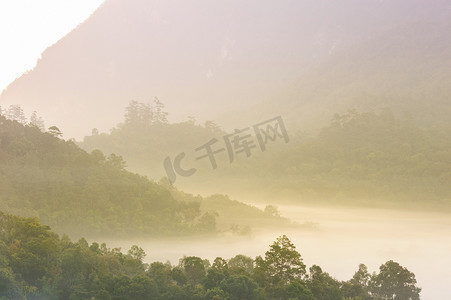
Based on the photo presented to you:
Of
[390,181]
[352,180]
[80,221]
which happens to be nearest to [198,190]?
[352,180]

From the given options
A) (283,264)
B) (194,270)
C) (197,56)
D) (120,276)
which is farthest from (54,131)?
(197,56)

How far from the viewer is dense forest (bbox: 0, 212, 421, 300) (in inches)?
785

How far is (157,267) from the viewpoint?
22438 mm

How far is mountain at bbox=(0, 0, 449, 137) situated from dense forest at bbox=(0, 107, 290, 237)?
10364 centimetres

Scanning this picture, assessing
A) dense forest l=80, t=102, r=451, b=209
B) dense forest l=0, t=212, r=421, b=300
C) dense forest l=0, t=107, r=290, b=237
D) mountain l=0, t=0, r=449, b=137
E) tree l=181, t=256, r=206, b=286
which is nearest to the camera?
dense forest l=0, t=212, r=421, b=300

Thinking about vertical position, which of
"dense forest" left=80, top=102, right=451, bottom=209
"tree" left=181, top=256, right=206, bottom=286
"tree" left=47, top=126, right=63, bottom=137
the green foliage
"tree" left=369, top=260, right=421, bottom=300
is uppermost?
"dense forest" left=80, top=102, right=451, bottom=209

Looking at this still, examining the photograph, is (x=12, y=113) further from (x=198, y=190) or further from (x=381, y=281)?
(x=381, y=281)

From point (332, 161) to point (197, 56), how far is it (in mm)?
105946

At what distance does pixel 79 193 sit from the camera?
46.4 m

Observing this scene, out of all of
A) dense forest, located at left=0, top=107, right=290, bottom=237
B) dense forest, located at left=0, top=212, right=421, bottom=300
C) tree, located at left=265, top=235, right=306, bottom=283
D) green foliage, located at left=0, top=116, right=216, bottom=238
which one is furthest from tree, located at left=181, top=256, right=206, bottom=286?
dense forest, located at left=0, top=107, right=290, bottom=237

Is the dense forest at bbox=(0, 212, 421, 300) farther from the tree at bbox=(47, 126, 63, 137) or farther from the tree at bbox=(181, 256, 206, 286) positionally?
the tree at bbox=(47, 126, 63, 137)

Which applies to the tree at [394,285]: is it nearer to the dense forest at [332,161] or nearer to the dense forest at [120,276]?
the dense forest at [120,276]

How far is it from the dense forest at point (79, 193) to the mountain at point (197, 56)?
103640 mm

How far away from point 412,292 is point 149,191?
3031cm
